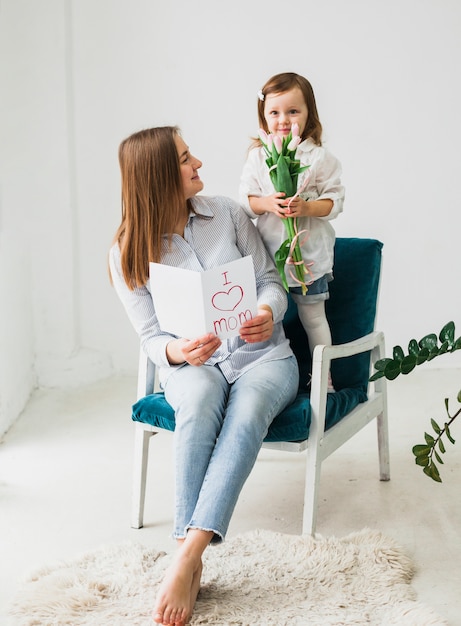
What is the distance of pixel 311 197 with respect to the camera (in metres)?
2.50

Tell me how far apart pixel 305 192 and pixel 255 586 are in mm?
1159

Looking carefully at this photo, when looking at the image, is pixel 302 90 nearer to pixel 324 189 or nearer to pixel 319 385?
pixel 324 189

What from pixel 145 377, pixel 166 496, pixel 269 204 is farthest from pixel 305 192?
pixel 166 496

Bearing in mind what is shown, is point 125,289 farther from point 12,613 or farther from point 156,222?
point 12,613

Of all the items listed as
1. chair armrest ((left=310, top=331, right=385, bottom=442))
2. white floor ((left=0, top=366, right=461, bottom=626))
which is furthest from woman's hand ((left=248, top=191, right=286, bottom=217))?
white floor ((left=0, top=366, right=461, bottom=626))

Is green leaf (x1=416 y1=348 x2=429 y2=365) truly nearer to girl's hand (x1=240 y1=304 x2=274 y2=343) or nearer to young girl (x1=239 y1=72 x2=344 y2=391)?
girl's hand (x1=240 y1=304 x2=274 y2=343)

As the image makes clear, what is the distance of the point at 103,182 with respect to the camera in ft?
12.7

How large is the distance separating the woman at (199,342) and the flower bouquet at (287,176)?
0.22 feet

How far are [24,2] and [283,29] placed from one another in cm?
116

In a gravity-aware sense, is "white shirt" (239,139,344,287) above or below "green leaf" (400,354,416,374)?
above

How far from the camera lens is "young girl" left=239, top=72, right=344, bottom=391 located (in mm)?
2447

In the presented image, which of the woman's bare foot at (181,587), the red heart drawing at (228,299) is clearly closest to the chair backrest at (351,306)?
the red heart drawing at (228,299)

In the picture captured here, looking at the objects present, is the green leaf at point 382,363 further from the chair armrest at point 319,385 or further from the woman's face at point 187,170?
the woman's face at point 187,170

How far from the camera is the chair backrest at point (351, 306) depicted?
2.55m
